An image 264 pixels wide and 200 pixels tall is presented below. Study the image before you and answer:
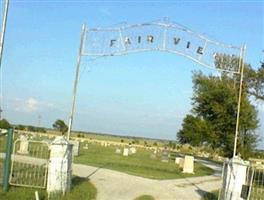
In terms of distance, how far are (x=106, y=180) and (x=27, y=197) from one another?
283 inches

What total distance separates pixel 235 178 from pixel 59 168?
5305 millimetres

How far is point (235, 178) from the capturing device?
17.5 metres

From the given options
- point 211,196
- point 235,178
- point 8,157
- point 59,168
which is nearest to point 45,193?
point 59,168

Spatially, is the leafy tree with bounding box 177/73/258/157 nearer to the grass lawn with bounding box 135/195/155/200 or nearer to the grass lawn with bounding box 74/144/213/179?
the grass lawn with bounding box 74/144/213/179

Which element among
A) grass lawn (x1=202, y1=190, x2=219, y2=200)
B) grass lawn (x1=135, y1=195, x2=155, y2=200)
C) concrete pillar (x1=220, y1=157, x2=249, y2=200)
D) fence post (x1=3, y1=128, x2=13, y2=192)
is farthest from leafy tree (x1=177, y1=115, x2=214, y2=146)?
fence post (x1=3, y1=128, x2=13, y2=192)

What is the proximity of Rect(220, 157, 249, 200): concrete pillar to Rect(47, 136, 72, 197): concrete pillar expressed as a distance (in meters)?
4.91

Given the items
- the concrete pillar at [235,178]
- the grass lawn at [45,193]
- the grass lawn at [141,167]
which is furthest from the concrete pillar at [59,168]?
the grass lawn at [141,167]

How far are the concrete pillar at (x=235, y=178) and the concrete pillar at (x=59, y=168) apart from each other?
193 inches

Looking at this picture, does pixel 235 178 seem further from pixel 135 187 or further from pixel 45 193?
pixel 45 193

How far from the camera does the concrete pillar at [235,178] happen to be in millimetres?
17359

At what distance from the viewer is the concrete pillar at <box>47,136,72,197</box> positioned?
56.4 ft

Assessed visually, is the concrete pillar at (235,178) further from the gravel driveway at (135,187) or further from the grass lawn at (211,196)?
the grass lawn at (211,196)

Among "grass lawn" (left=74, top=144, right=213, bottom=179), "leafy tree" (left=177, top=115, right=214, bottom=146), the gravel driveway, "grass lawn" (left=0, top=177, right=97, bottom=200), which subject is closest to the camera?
"grass lawn" (left=0, top=177, right=97, bottom=200)

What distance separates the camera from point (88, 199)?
1689 cm
